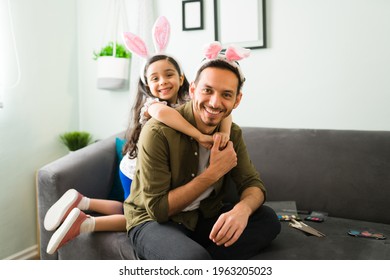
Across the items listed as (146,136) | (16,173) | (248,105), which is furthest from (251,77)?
(16,173)

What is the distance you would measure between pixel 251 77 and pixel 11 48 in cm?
136

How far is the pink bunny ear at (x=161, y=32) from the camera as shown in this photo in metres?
1.69

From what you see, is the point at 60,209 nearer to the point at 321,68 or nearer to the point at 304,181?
the point at 304,181

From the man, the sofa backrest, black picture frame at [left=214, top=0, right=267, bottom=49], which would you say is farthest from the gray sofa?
black picture frame at [left=214, top=0, right=267, bottom=49]

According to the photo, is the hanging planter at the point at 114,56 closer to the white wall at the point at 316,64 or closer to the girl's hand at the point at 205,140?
the white wall at the point at 316,64

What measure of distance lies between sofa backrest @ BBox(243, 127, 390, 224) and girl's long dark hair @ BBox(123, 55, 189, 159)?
467 millimetres

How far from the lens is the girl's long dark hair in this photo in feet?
5.89

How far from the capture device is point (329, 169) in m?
1.87

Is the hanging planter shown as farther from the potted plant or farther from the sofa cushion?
the sofa cushion

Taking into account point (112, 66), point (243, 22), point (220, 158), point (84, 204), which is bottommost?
point (84, 204)

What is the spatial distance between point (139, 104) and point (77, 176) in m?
0.44

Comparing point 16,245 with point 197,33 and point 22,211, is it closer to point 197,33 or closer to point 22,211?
point 22,211

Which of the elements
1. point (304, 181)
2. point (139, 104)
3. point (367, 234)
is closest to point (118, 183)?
point (139, 104)

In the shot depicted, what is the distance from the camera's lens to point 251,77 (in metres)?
2.24
